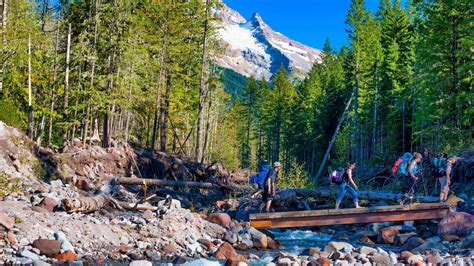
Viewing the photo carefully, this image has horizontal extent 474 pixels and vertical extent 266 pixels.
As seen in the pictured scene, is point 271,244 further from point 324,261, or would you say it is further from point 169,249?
point 324,261

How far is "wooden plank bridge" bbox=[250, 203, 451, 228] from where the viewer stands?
50.4 ft

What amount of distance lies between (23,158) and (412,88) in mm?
26851

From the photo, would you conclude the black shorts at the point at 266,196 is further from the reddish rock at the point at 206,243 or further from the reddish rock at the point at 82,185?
the reddish rock at the point at 82,185

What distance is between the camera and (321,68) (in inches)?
2803

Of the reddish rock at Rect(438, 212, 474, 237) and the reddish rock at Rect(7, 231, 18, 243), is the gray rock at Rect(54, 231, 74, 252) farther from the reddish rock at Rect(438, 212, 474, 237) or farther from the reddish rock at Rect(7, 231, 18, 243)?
the reddish rock at Rect(438, 212, 474, 237)

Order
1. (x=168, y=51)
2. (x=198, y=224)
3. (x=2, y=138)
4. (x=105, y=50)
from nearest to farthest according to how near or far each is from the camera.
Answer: (x=198, y=224), (x=2, y=138), (x=105, y=50), (x=168, y=51)

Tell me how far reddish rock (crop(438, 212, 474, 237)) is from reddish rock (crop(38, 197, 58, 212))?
1139cm

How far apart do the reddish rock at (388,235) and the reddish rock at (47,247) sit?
10532 millimetres

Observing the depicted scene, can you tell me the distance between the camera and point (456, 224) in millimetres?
15000

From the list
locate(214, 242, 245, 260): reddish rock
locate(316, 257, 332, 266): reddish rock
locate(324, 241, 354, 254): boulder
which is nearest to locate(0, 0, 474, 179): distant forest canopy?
locate(214, 242, 245, 260): reddish rock

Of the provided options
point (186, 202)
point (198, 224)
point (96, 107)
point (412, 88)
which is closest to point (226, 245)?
point (198, 224)

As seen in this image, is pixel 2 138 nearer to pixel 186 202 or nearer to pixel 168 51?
pixel 186 202

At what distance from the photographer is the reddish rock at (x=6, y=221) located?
424 inches

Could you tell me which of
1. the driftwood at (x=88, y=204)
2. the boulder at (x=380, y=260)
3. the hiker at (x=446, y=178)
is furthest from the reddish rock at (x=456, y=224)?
the driftwood at (x=88, y=204)
